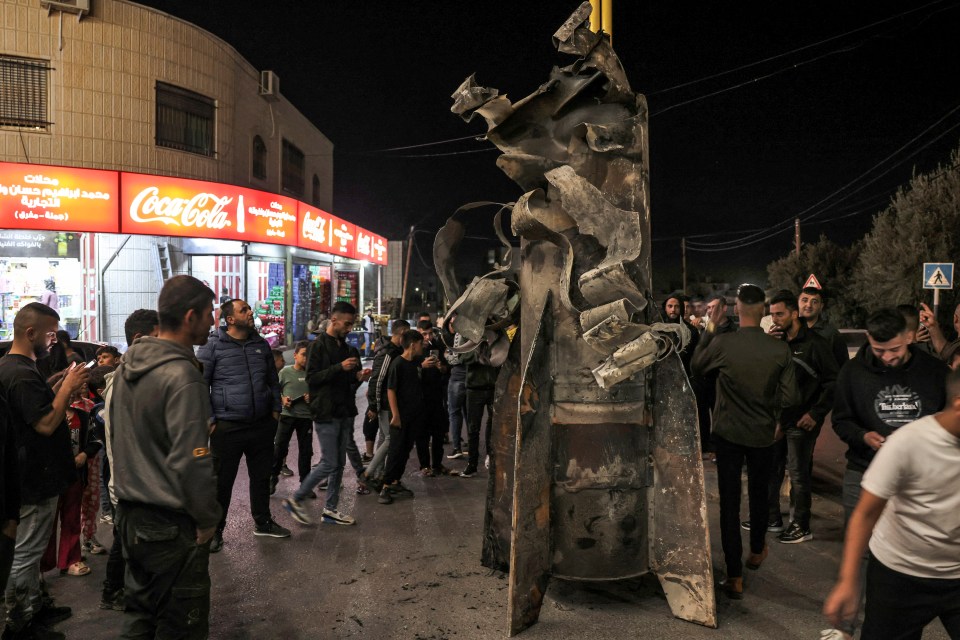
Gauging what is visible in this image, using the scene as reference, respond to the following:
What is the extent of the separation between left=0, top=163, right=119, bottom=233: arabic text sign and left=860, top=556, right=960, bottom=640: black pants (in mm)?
13151

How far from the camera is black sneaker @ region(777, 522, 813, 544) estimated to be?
5.36 metres

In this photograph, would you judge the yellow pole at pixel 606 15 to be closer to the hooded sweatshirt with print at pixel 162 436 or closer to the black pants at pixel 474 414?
the hooded sweatshirt with print at pixel 162 436

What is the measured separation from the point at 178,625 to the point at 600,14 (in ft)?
16.1

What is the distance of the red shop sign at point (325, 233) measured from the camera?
54.4 feet

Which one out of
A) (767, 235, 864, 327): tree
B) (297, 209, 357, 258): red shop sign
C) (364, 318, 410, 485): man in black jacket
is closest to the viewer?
(364, 318, 410, 485): man in black jacket

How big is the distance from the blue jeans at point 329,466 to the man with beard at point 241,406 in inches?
17.0

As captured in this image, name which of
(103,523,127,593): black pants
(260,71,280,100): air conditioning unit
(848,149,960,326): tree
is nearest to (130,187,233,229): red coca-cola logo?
(260,71,280,100): air conditioning unit

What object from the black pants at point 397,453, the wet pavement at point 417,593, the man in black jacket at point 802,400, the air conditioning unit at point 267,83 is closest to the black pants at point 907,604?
the wet pavement at point 417,593

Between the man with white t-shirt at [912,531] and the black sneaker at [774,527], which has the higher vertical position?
the man with white t-shirt at [912,531]

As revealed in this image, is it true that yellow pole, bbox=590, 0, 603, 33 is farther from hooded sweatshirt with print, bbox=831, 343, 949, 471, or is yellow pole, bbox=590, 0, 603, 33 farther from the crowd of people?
hooded sweatshirt with print, bbox=831, 343, 949, 471

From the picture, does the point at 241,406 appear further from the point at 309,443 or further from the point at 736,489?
the point at 736,489

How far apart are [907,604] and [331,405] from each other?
15.6 feet

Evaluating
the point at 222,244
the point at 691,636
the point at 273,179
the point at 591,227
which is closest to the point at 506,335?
the point at 591,227

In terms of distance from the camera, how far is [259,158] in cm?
1839
